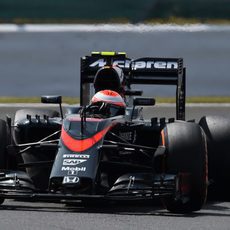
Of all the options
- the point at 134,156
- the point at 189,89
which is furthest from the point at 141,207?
the point at 189,89

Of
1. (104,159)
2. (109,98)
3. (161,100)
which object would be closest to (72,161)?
(104,159)

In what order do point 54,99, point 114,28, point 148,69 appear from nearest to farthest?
point 54,99
point 148,69
point 114,28

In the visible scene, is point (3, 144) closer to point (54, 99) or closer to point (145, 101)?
point (54, 99)

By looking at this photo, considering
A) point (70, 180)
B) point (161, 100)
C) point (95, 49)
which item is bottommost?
point (161, 100)

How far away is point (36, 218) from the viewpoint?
8539 millimetres

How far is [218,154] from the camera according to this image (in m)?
10.2

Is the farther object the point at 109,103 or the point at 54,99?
the point at 54,99

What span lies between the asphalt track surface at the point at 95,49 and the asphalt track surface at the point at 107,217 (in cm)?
978

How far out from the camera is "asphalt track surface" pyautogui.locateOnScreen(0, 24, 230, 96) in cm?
1967

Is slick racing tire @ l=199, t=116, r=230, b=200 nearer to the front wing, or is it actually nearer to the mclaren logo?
the front wing

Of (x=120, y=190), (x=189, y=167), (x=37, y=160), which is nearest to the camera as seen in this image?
(x=120, y=190)

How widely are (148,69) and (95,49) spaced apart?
8.61m

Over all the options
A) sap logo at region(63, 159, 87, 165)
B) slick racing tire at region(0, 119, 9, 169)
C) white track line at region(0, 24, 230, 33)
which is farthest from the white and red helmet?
white track line at region(0, 24, 230, 33)

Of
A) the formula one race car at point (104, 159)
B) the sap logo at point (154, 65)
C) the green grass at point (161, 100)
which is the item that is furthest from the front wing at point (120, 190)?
the green grass at point (161, 100)
